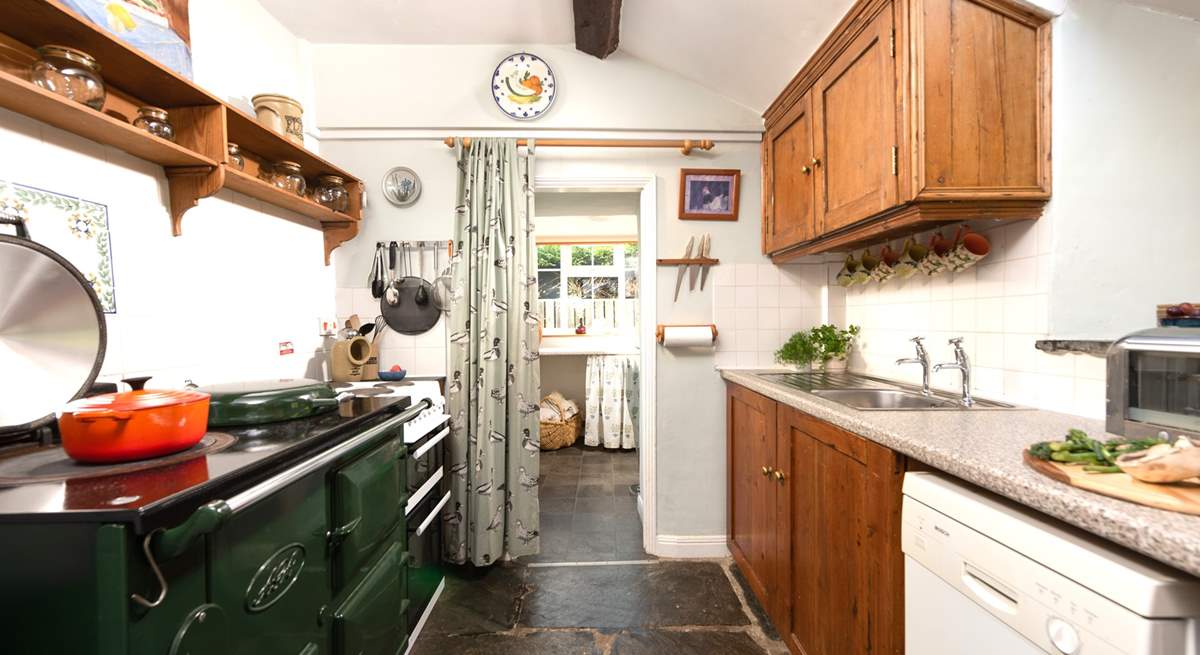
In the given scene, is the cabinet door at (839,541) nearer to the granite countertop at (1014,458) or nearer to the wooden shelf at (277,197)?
the granite countertop at (1014,458)

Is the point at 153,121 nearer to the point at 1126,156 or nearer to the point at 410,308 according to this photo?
the point at 410,308

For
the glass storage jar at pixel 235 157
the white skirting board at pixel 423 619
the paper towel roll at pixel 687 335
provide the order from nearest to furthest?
the glass storage jar at pixel 235 157, the white skirting board at pixel 423 619, the paper towel roll at pixel 687 335

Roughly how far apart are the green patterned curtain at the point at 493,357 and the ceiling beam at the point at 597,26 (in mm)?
585

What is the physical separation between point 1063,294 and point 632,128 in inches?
71.1

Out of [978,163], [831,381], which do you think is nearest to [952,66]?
[978,163]

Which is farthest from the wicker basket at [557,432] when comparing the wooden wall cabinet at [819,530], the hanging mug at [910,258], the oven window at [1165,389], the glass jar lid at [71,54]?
the oven window at [1165,389]

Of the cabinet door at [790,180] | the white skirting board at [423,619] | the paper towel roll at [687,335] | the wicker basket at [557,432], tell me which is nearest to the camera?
the white skirting board at [423,619]

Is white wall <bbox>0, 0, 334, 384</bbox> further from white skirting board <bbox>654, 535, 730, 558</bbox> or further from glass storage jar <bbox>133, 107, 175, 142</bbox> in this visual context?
white skirting board <bbox>654, 535, 730, 558</bbox>

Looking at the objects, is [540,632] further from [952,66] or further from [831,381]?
[952,66]

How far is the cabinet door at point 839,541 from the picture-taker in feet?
3.42

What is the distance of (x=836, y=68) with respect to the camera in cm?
162

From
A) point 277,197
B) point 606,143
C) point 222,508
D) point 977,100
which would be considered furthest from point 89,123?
point 977,100

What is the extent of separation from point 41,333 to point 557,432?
3.29 meters

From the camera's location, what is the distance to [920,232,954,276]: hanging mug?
154 centimetres
